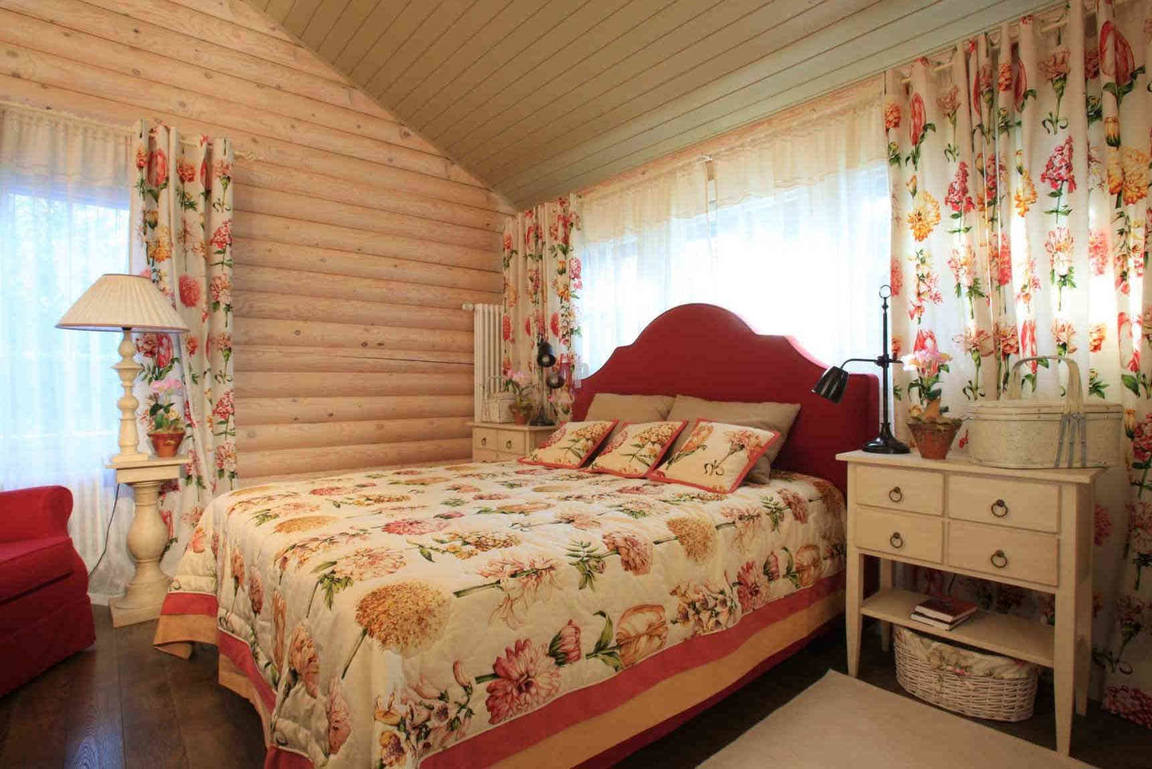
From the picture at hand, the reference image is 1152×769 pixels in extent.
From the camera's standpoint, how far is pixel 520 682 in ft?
4.27

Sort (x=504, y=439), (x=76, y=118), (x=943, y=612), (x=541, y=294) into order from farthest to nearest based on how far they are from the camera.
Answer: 1. (x=541, y=294)
2. (x=504, y=439)
3. (x=76, y=118)
4. (x=943, y=612)

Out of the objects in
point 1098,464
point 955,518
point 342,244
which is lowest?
point 955,518

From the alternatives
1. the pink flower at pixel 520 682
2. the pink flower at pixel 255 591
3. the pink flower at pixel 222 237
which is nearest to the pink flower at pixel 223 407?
the pink flower at pixel 222 237

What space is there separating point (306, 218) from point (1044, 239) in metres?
3.68

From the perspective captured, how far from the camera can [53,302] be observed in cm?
285

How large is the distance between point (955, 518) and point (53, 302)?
152 inches

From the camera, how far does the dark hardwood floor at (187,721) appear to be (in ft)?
5.54

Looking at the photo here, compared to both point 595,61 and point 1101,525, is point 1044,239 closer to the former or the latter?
point 1101,525

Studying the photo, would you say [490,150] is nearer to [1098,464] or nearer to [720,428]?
[720,428]

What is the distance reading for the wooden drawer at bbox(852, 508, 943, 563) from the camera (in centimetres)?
195

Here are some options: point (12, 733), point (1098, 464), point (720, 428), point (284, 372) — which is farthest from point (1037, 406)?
point (284, 372)

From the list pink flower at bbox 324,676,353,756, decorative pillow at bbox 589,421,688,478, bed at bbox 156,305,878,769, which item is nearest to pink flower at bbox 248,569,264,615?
bed at bbox 156,305,878,769

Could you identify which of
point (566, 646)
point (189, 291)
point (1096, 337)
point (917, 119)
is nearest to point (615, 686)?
point (566, 646)

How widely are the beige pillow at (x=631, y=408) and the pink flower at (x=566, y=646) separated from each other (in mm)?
1623
